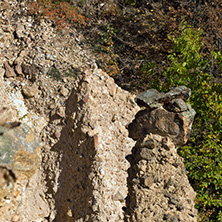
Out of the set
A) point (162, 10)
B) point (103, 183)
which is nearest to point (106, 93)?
point (103, 183)

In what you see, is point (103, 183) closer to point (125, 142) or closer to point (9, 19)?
point (125, 142)

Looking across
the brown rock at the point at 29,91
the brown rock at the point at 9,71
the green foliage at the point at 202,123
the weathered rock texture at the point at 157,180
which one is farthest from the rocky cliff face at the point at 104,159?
the green foliage at the point at 202,123

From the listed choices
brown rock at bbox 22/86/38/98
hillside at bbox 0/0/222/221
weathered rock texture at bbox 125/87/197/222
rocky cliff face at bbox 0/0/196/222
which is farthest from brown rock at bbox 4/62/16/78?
weathered rock texture at bbox 125/87/197/222

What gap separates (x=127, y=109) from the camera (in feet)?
14.5

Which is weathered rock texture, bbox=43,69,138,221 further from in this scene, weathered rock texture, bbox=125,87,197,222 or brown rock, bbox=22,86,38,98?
brown rock, bbox=22,86,38,98

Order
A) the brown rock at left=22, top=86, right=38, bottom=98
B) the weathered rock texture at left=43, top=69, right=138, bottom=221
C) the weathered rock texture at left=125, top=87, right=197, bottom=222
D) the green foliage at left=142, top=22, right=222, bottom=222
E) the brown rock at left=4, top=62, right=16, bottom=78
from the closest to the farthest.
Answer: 1. the weathered rock texture at left=125, top=87, right=197, bottom=222
2. the weathered rock texture at left=43, top=69, right=138, bottom=221
3. the green foliage at left=142, top=22, right=222, bottom=222
4. the brown rock at left=22, top=86, right=38, bottom=98
5. the brown rock at left=4, top=62, right=16, bottom=78

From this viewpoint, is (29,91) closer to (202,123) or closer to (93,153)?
(93,153)

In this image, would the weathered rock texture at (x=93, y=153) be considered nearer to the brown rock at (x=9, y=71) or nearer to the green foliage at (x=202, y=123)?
the green foliage at (x=202, y=123)

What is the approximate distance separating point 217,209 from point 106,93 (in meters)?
3.42

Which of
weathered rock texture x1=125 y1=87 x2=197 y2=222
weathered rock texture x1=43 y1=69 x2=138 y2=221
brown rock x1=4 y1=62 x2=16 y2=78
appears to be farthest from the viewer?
brown rock x1=4 y1=62 x2=16 y2=78

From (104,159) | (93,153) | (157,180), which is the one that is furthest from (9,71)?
(157,180)

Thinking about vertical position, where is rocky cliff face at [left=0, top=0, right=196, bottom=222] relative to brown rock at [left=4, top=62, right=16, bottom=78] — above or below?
below

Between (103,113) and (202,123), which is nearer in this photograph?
(103,113)

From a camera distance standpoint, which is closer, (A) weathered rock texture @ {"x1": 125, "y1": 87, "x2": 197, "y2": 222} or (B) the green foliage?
(A) weathered rock texture @ {"x1": 125, "y1": 87, "x2": 197, "y2": 222}
